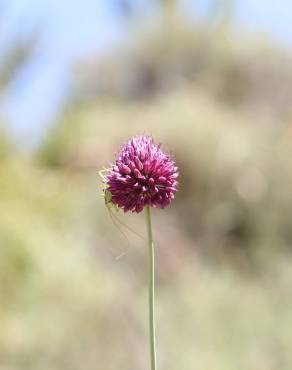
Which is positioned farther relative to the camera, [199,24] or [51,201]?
[199,24]

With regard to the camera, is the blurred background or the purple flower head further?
the blurred background

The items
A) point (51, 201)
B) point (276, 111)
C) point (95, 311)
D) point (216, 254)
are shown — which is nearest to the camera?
point (95, 311)

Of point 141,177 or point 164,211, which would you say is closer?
point 141,177

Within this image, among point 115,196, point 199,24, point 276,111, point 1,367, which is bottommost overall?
point 1,367

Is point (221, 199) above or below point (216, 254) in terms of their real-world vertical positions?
above

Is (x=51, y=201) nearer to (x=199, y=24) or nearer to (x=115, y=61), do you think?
(x=115, y=61)

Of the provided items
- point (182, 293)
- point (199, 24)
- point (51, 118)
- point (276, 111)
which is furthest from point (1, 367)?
point (199, 24)

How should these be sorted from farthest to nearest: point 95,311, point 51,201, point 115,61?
point 115,61
point 51,201
point 95,311

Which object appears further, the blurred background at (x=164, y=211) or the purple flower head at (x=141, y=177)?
the blurred background at (x=164, y=211)
